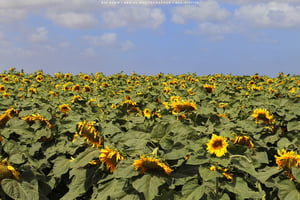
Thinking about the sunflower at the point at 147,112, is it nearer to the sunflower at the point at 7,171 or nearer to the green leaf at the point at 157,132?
the green leaf at the point at 157,132

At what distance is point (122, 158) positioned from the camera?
254 cm

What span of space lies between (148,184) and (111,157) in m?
0.46

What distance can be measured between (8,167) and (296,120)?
4123 mm

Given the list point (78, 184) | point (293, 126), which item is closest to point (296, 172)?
point (78, 184)

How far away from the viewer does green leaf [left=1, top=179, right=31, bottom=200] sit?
2.68 metres

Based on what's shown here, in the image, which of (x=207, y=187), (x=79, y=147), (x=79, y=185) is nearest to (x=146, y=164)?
(x=207, y=187)

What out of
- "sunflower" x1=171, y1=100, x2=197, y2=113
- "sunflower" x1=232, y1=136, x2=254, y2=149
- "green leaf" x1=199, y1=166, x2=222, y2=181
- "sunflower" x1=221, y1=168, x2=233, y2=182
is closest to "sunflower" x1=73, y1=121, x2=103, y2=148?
"sunflower" x1=171, y1=100, x2=197, y2=113

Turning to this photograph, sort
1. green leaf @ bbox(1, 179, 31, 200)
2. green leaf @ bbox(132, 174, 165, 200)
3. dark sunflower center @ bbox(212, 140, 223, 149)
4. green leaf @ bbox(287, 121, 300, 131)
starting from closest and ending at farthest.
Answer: green leaf @ bbox(132, 174, 165, 200) → dark sunflower center @ bbox(212, 140, 223, 149) → green leaf @ bbox(1, 179, 31, 200) → green leaf @ bbox(287, 121, 300, 131)

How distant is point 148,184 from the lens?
229 cm

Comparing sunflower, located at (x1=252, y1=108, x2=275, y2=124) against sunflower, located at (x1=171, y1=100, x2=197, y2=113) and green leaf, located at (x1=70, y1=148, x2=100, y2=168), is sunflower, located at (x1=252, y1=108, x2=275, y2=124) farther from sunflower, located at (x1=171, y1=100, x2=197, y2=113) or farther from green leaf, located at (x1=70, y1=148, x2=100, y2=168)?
green leaf, located at (x1=70, y1=148, x2=100, y2=168)

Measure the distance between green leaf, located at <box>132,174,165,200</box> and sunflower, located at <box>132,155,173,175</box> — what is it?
69 mm

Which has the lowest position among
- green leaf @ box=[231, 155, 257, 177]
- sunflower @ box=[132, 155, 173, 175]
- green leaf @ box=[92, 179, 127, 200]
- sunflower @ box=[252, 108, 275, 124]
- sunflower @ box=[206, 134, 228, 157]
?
green leaf @ box=[92, 179, 127, 200]

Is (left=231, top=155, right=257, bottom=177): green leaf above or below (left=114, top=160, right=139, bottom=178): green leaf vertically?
above

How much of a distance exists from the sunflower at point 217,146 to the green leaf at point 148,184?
1.55ft
